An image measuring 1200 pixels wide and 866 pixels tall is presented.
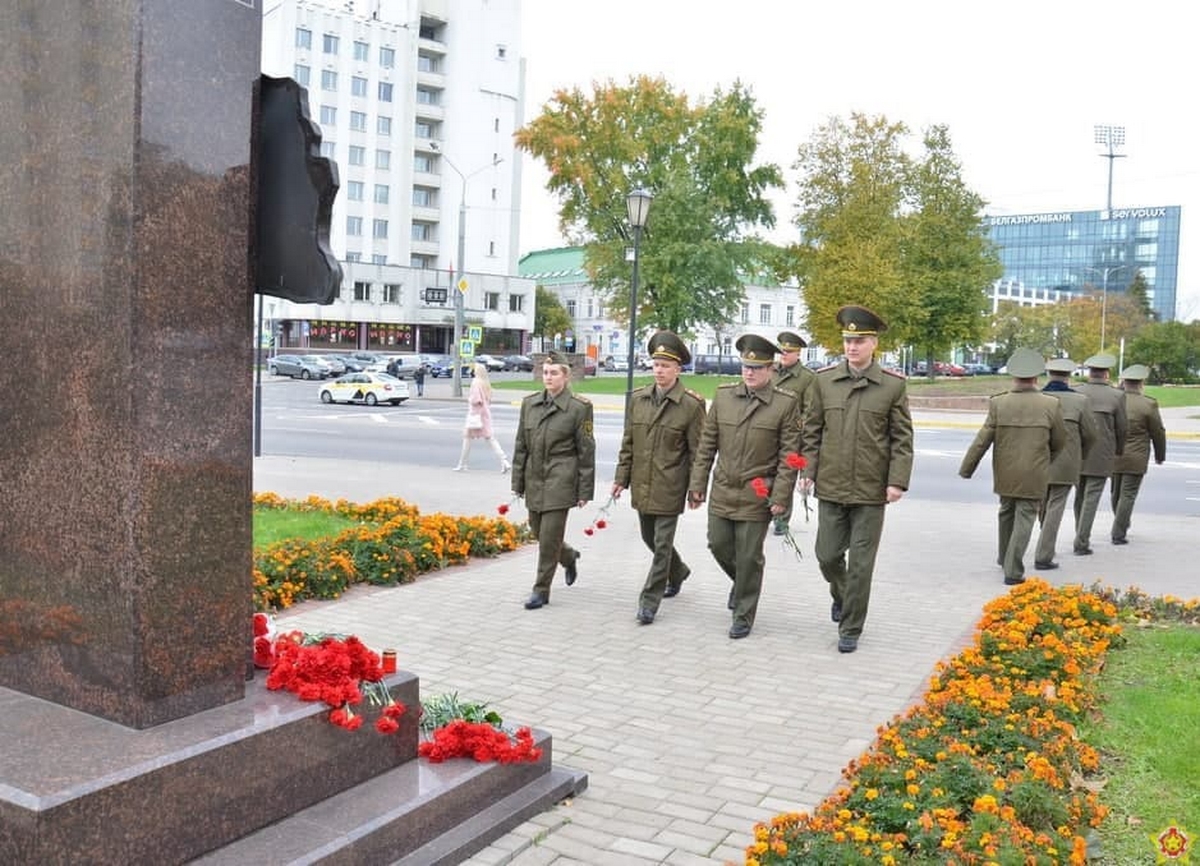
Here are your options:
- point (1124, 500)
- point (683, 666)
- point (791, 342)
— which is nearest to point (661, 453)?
point (683, 666)

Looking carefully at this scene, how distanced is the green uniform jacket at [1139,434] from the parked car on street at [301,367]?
1931 inches

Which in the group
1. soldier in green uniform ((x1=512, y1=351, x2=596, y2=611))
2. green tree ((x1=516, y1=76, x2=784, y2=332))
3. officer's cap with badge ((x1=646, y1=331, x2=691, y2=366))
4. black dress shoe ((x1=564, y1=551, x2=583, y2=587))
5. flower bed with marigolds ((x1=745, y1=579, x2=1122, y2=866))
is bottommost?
black dress shoe ((x1=564, y1=551, x2=583, y2=587))

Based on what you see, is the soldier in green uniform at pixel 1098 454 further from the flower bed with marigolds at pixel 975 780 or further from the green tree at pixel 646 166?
the green tree at pixel 646 166

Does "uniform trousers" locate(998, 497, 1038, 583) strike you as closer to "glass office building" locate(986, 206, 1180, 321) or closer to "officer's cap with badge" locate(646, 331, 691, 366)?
"officer's cap with badge" locate(646, 331, 691, 366)

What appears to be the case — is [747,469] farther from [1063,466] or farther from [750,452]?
[1063,466]

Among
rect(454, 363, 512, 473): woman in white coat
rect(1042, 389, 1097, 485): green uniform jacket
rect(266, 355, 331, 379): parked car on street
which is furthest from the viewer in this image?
rect(266, 355, 331, 379): parked car on street

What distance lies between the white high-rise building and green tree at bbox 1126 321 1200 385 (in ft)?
131

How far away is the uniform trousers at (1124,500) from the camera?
12039 millimetres

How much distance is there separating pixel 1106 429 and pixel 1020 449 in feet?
7.65

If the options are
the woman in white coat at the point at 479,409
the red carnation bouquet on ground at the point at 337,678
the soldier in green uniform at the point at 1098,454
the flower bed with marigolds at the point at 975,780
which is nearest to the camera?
the flower bed with marigolds at the point at 975,780

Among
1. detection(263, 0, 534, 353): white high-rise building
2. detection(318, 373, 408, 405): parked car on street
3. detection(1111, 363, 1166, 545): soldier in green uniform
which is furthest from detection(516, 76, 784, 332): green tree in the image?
detection(1111, 363, 1166, 545): soldier in green uniform

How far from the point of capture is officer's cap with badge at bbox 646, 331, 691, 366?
310 inches

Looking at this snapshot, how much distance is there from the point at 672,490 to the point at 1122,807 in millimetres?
3919

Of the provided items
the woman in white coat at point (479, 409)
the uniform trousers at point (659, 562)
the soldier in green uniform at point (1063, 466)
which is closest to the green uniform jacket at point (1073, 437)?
the soldier in green uniform at point (1063, 466)
